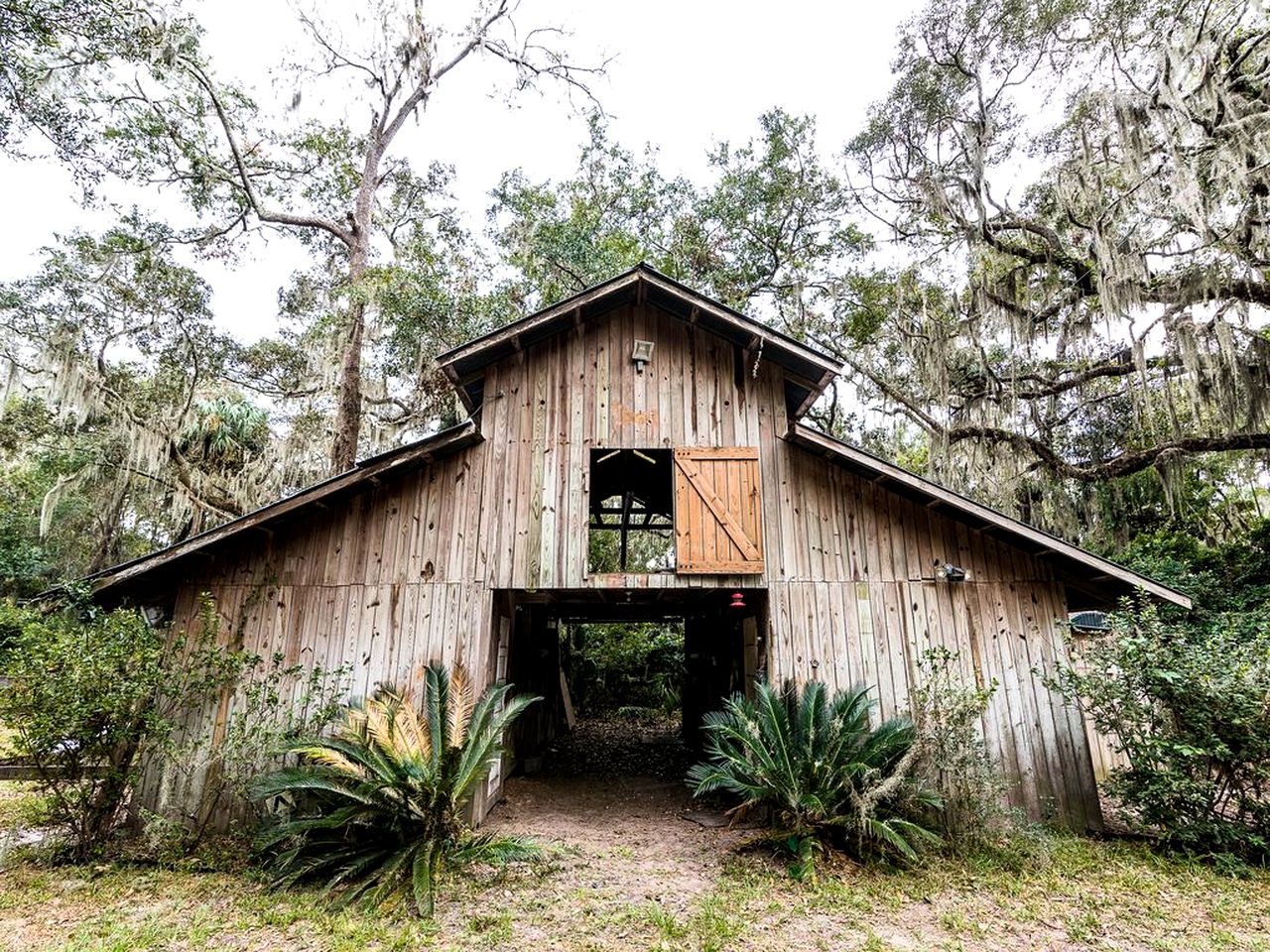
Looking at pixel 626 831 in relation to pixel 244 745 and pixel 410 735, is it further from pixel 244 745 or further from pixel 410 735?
pixel 244 745

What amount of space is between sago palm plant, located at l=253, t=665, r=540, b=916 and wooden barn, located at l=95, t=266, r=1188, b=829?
1.07 meters

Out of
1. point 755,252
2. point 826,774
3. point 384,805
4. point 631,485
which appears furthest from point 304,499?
point 755,252

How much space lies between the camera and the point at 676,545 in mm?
6660

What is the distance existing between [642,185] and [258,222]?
28.8ft

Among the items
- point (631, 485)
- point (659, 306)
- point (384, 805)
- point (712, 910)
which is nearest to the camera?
point (712, 910)

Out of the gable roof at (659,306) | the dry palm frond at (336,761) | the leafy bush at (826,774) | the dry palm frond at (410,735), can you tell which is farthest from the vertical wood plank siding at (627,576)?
the dry palm frond at (336,761)

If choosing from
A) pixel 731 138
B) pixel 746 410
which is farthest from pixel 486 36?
pixel 746 410

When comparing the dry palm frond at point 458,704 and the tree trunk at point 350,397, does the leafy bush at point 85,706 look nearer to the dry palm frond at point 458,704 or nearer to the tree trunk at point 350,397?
the dry palm frond at point 458,704

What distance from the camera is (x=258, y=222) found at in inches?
497

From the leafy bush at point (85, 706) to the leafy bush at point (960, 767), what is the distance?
23.4 ft

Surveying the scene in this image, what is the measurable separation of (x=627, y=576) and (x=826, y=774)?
271 cm

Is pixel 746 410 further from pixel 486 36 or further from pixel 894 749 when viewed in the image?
pixel 486 36

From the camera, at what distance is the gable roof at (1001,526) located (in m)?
6.28

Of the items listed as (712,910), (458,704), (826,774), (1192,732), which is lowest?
(712,910)
